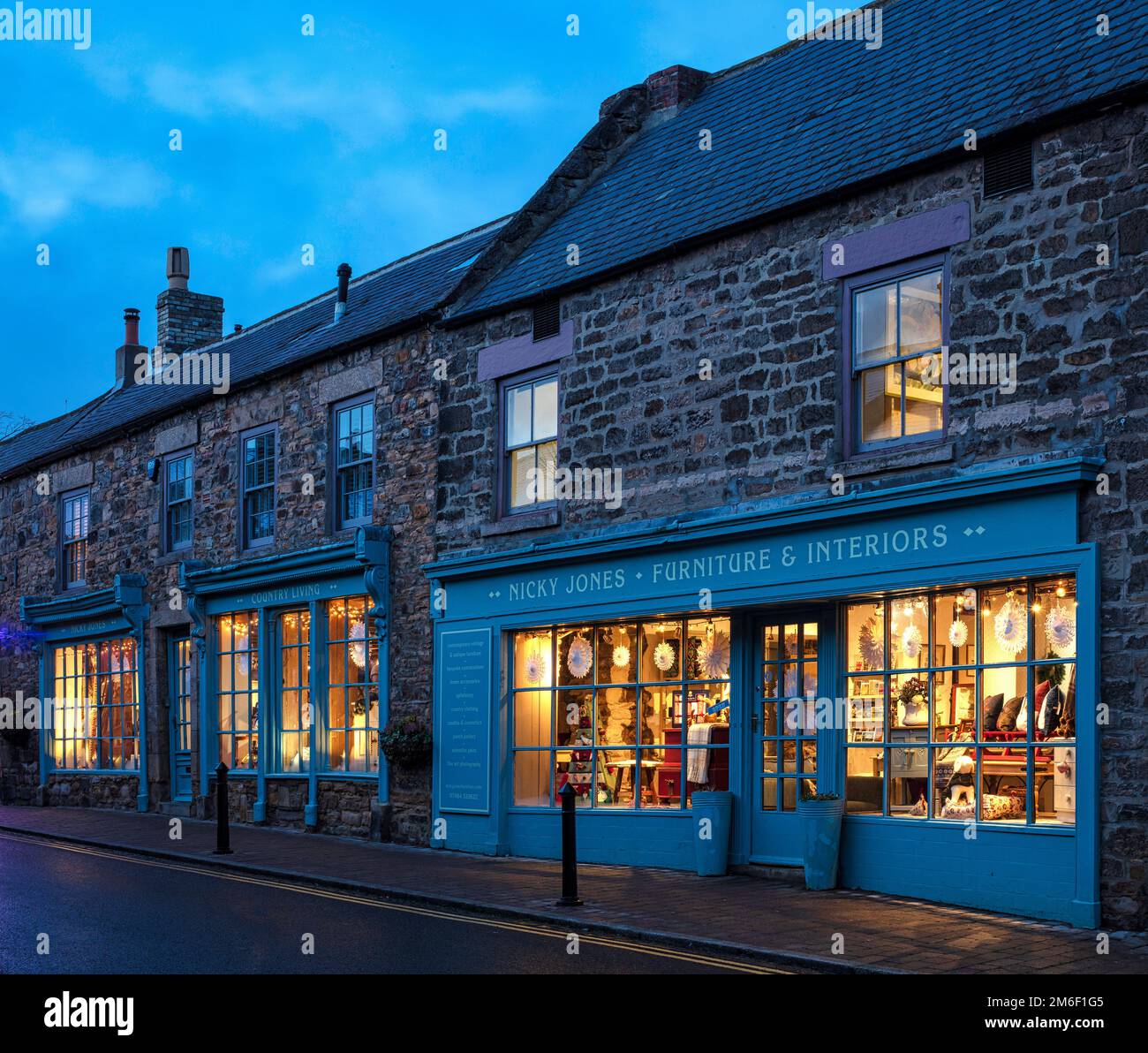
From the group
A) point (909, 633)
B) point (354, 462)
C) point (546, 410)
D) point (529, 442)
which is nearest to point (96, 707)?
point (354, 462)

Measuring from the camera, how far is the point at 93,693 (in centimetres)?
2550

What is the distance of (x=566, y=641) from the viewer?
15.7 m

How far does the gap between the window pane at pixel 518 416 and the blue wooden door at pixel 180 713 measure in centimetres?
843

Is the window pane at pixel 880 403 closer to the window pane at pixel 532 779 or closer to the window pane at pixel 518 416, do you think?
the window pane at pixel 518 416

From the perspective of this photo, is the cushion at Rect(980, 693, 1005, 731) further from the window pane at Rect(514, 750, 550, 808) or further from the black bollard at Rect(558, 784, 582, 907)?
the window pane at Rect(514, 750, 550, 808)

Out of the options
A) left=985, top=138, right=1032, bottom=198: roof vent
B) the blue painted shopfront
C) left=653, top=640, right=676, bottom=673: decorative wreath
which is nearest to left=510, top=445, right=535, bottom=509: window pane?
the blue painted shopfront

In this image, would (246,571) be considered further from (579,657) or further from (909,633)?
(909,633)

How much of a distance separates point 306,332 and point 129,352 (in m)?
8.99

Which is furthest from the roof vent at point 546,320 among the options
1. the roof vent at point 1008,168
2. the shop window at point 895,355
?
Answer: the roof vent at point 1008,168

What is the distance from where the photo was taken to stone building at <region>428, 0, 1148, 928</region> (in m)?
10.8

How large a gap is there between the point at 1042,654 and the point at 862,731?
2015 mm
